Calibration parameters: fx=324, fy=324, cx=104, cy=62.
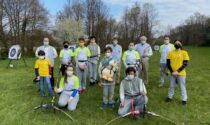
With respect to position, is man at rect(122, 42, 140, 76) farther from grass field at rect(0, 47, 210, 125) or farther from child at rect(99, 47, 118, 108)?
child at rect(99, 47, 118, 108)

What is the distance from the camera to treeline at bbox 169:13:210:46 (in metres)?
73.9

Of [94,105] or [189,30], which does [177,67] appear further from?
[189,30]

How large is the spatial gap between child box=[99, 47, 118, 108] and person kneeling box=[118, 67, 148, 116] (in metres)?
0.56

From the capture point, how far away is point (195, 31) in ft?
264

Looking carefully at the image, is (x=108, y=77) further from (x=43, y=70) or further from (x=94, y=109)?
(x=43, y=70)

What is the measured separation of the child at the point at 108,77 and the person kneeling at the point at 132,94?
0.56 meters

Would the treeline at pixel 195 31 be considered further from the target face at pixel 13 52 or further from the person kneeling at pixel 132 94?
the person kneeling at pixel 132 94

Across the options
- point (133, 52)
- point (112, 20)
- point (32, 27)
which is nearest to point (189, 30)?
point (112, 20)

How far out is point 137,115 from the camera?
7957mm

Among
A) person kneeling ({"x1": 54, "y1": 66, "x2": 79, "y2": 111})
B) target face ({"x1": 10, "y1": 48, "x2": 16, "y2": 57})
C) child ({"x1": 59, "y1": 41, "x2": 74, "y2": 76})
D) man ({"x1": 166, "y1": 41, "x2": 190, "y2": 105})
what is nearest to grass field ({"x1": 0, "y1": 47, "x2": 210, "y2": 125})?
person kneeling ({"x1": 54, "y1": 66, "x2": 79, "y2": 111})

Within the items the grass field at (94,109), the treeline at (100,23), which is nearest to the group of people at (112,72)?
the grass field at (94,109)

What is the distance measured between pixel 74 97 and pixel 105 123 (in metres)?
1.49

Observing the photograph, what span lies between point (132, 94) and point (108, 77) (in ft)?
2.84

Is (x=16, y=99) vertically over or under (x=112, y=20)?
under
